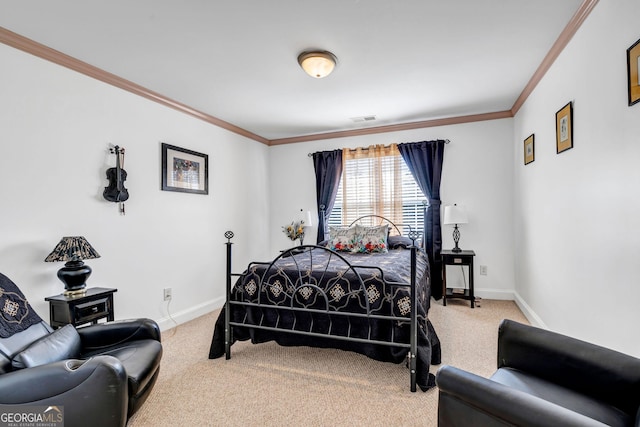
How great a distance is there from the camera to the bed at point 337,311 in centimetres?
225

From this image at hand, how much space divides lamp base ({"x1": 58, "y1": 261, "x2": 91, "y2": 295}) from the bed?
3.52 ft

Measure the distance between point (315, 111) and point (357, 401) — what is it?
3192mm

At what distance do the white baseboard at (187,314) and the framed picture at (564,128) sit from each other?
13.1ft

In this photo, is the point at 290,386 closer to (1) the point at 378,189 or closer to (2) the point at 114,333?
(2) the point at 114,333

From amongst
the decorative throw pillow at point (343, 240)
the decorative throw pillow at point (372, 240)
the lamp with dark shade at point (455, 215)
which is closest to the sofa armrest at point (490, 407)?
the decorative throw pillow at point (372, 240)

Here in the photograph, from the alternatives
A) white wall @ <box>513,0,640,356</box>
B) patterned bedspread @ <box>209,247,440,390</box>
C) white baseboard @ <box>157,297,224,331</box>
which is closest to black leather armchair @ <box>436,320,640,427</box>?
white wall @ <box>513,0,640,356</box>

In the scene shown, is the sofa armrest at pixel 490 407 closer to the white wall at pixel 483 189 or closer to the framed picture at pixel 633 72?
the framed picture at pixel 633 72

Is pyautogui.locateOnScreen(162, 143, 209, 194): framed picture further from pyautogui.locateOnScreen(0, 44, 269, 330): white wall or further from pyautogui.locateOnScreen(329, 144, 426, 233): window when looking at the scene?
pyautogui.locateOnScreen(329, 144, 426, 233): window

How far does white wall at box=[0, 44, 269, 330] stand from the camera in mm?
2326

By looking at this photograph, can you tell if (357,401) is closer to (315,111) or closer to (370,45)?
(370,45)

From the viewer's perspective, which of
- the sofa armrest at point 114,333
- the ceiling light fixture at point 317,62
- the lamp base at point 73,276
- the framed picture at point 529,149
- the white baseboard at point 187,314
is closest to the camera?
the sofa armrest at point 114,333

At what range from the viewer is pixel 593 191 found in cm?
206

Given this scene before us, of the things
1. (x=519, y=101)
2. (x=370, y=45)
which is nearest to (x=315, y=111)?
(x=370, y=45)

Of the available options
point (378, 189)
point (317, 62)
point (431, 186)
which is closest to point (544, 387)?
point (317, 62)
